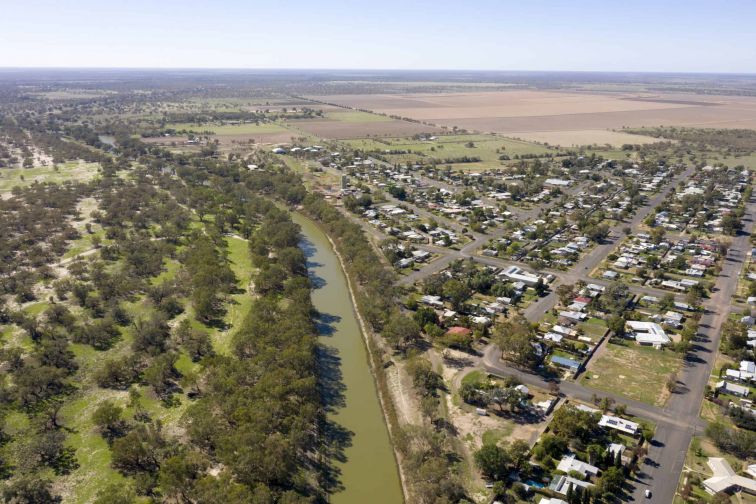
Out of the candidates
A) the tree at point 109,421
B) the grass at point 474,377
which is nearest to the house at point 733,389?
the grass at point 474,377

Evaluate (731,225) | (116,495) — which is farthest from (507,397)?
(731,225)

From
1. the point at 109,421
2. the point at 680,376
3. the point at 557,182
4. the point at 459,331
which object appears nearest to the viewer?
the point at 109,421

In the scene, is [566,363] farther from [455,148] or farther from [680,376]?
[455,148]

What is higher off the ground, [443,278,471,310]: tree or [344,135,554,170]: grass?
[344,135,554,170]: grass

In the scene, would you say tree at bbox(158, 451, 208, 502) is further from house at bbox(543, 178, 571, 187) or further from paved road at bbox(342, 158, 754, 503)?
house at bbox(543, 178, 571, 187)

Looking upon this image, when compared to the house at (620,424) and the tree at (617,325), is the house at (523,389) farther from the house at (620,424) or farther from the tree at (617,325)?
the tree at (617,325)

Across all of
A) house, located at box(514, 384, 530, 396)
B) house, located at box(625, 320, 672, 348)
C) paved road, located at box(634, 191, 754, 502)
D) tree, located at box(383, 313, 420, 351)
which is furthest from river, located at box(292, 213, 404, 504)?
house, located at box(625, 320, 672, 348)
